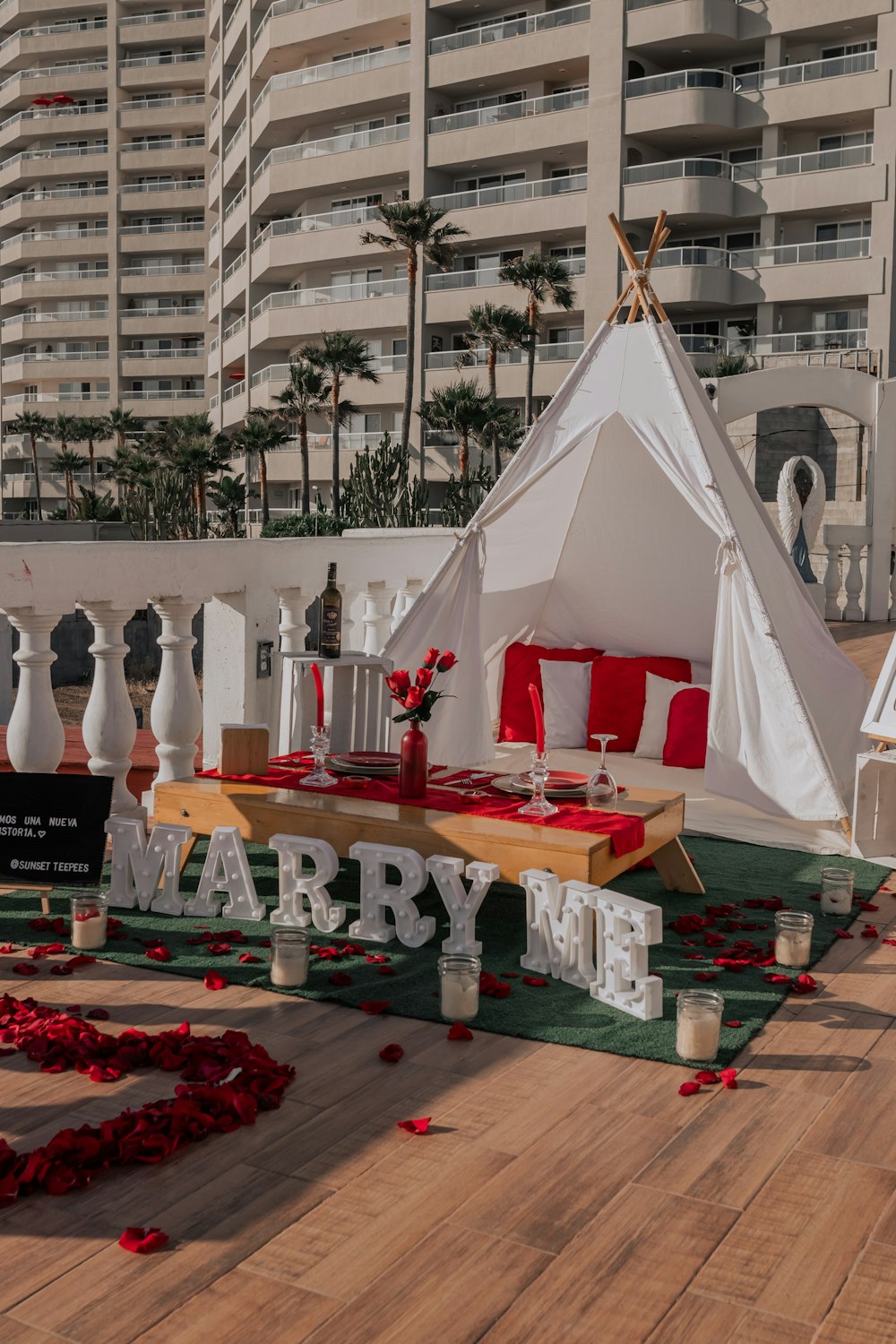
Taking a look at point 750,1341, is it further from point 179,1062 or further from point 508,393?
point 508,393

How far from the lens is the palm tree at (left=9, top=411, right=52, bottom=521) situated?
45.7m

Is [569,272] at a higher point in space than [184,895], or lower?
higher

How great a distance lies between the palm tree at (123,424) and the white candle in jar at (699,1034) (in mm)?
43413

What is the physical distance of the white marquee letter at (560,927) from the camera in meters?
3.54

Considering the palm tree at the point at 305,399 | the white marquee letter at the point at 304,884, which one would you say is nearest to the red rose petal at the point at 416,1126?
the white marquee letter at the point at 304,884

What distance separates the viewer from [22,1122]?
105 inches

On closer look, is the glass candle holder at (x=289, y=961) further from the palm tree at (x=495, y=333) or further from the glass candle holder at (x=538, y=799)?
the palm tree at (x=495, y=333)

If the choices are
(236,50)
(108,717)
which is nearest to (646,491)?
(108,717)

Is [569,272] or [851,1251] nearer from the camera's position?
[851,1251]

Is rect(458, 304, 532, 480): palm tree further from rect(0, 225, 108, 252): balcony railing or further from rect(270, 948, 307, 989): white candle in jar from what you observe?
rect(270, 948, 307, 989): white candle in jar

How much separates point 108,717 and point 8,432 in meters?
46.1

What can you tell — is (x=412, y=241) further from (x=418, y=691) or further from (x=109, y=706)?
(x=418, y=691)

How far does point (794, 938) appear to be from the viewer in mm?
3746

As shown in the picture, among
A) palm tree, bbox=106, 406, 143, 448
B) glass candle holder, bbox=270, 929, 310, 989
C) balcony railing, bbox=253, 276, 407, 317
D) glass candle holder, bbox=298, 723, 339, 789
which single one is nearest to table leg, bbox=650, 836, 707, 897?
glass candle holder, bbox=298, 723, 339, 789
